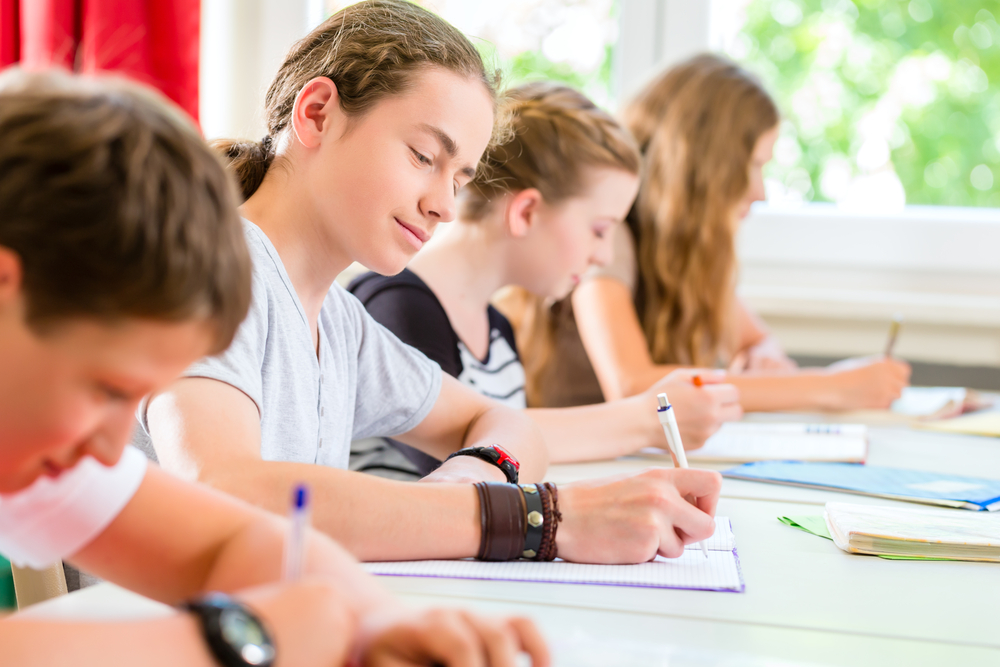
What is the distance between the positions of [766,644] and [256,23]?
7.45ft

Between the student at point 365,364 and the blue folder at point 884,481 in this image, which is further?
the blue folder at point 884,481

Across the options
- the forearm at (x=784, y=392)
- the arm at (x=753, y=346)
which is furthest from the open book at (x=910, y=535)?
the arm at (x=753, y=346)

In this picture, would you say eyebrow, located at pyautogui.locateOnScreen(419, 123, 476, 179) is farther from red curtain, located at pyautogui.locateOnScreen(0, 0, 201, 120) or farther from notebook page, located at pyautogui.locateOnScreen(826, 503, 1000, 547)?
red curtain, located at pyautogui.locateOnScreen(0, 0, 201, 120)

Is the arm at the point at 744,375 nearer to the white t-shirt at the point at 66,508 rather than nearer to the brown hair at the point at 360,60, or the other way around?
the brown hair at the point at 360,60

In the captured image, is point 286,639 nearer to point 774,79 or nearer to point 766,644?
point 766,644

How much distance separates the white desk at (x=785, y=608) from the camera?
21.5 inches

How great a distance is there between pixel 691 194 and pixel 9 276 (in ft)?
5.12

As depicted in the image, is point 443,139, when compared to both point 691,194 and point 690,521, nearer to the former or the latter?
point 690,521

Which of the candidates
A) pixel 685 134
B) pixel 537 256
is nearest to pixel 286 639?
pixel 537 256

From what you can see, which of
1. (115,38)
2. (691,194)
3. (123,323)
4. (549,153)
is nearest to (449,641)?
(123,323)

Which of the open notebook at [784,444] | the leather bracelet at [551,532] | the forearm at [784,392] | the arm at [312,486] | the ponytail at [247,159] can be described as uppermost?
the ponytail at [247,159]

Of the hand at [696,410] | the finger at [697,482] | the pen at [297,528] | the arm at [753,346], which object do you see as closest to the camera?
the pen at [297,528]

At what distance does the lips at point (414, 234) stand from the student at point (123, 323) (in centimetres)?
47

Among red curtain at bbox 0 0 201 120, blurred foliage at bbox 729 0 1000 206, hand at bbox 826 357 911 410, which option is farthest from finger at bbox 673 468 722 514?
blurred foliage at bbox 729 0 1000 206
